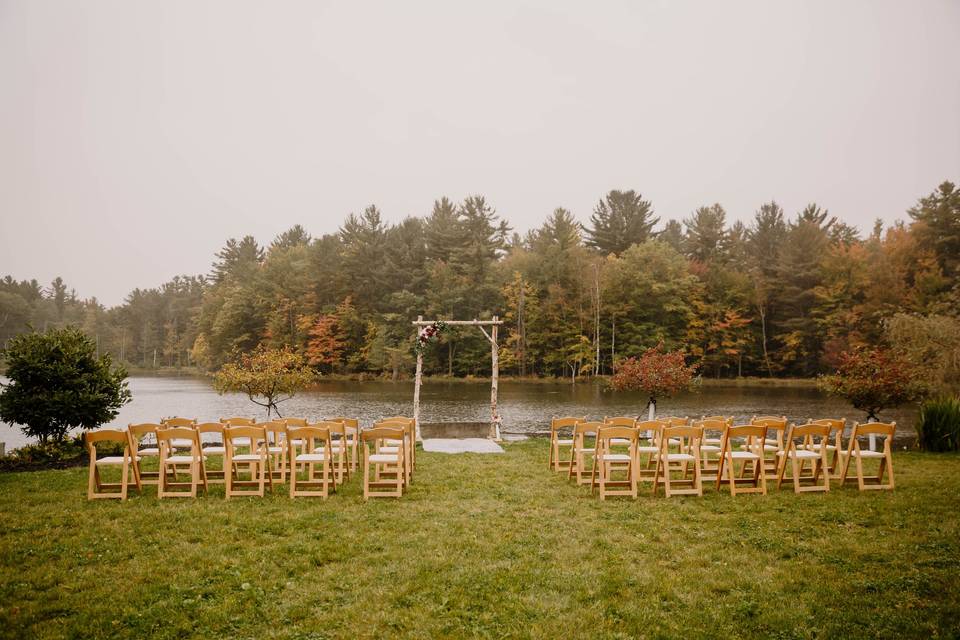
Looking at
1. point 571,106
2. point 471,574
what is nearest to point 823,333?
point 471,574

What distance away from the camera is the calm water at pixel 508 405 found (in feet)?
75.0

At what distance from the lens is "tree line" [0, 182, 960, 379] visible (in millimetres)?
40500

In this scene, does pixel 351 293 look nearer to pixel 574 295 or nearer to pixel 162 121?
pixel 574 295

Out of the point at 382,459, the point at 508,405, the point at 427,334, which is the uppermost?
the point at 427,334

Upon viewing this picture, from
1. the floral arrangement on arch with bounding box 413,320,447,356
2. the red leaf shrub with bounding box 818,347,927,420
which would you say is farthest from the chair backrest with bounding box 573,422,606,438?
the red leaf shrub with bounding box 818,347,927,420

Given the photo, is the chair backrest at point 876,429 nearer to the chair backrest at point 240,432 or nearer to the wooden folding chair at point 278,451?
the chair backrest at point 240,432

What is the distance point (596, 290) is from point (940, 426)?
32.7 m

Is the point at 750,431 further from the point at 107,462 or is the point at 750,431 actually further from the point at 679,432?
the point at 107,462

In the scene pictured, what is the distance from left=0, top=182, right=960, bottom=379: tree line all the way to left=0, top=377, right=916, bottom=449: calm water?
7695 mm

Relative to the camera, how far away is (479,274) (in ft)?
158

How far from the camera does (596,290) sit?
4478cm

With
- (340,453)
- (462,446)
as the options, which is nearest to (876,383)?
(462,446)

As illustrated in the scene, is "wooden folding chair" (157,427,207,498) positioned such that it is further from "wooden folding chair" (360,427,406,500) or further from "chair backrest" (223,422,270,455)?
"wooden folding chair" (360,427,406,500)

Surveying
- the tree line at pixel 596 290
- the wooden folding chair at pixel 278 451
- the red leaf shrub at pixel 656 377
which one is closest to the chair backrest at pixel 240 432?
the wooden folding chair at pixel 278 451
